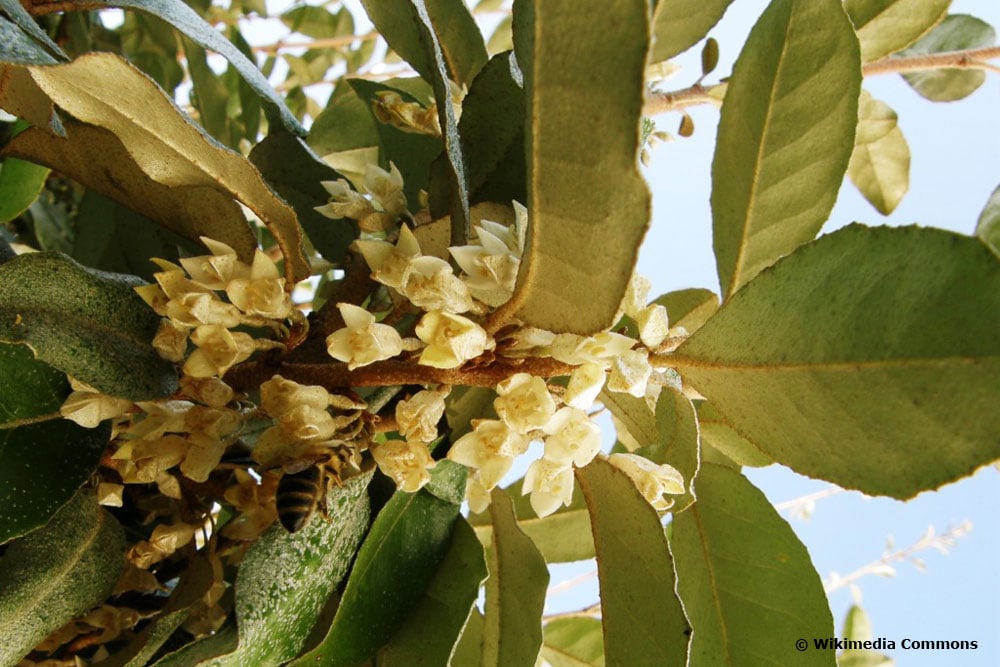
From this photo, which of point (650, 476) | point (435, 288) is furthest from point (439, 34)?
point (650, 476)

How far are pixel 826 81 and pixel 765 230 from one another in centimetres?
13

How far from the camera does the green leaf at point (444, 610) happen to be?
2.39 feet

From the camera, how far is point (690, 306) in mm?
917

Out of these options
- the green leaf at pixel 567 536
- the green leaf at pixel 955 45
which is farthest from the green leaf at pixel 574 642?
the green leaf at pixel 955 45

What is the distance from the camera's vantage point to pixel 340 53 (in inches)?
82.7

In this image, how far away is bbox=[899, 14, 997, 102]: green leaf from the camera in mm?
1537

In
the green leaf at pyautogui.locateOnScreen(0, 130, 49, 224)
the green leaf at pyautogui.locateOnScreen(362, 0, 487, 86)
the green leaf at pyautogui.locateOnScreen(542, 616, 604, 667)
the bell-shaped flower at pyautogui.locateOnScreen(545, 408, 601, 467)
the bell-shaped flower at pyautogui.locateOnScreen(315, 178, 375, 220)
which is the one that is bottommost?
the green leaf at pyautogui.locateOnScreen(542, 616, 604, 667)

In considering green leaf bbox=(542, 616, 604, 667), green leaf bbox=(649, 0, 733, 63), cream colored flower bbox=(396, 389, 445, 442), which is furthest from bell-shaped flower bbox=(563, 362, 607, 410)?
green leaf bbox=(542, 616, 604, 667)

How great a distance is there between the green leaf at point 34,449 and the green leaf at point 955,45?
1.39 meters

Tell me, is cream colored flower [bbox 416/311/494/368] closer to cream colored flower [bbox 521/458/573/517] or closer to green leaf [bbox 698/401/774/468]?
cream colored flower [bbox 521/458/573/517]

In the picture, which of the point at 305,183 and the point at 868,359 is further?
the point at 305,183

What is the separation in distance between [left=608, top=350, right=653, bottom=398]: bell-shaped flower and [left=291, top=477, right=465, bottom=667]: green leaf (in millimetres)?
229

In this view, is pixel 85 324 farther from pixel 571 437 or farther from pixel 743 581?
pixel 743 581

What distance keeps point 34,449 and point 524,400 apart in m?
0.41
